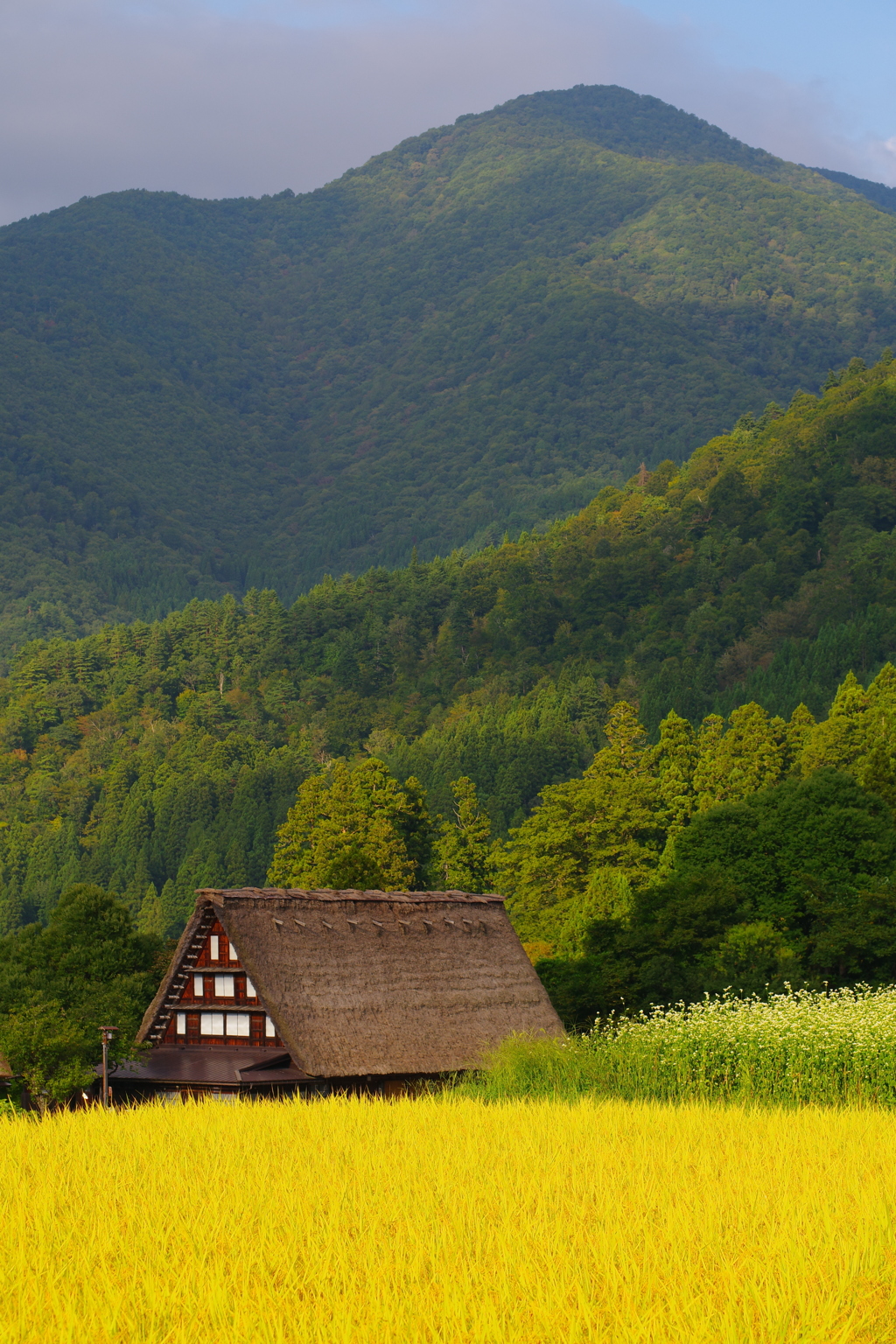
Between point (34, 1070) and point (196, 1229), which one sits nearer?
point (196, 1229)

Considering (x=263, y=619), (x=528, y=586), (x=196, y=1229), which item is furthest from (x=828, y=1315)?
(x=263, y=619)

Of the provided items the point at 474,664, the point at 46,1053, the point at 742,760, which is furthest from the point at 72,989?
the point at 474,664

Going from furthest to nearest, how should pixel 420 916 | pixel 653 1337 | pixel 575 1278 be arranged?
pixel 420 916, pixel 575 1278, pixel 653 1337

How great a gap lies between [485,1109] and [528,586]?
136346mm

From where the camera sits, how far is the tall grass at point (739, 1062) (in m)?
24.5

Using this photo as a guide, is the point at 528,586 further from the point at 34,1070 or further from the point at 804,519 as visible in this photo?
the point at 34,1070

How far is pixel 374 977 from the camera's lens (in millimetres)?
35562

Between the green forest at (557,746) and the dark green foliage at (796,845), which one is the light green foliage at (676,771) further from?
the dark green foliage at (796,845)

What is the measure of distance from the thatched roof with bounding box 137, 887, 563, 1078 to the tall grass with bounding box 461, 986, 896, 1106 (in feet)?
21.3

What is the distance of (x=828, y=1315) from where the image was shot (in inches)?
362

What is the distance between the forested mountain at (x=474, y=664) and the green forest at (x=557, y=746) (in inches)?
14.5

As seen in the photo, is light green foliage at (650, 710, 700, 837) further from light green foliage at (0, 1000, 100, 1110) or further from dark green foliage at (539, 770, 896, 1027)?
light green foliage at (0, 1000, 100, 1110)

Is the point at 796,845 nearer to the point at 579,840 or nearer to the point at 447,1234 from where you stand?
the point at 579,840

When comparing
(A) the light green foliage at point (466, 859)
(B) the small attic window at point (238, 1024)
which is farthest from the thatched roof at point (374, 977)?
(A) the light green foliage at point (466, 859)
